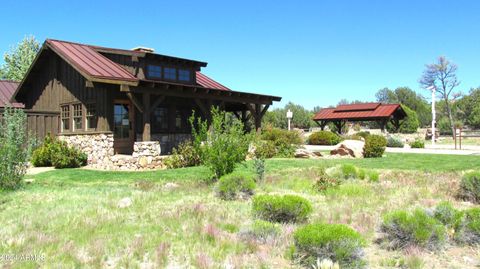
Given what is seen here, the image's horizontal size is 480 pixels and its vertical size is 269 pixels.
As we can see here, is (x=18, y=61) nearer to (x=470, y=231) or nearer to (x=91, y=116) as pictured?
(x=91, y=116)

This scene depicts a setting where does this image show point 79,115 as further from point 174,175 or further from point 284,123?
point 284,123

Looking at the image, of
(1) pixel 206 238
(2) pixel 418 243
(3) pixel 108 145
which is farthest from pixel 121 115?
(2) pixel 418 243

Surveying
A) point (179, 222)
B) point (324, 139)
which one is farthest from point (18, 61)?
point (179, 222)

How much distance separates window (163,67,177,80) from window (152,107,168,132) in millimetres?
1913

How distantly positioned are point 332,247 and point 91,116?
16704 millimetres

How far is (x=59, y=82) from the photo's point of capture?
21.2 m

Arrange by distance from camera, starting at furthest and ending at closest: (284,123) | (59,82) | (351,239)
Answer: (284,123) < (59,82) < (351,239)

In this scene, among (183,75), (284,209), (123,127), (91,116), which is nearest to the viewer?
(284,209)

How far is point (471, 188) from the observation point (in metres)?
9.02

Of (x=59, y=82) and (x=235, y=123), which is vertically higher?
(x=59, y=82)

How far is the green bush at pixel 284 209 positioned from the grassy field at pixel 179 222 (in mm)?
293

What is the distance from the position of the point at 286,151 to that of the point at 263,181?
375 inches

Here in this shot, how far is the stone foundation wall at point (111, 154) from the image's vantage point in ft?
55.7

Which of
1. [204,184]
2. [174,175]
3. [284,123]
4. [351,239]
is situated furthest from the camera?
[284,123]
